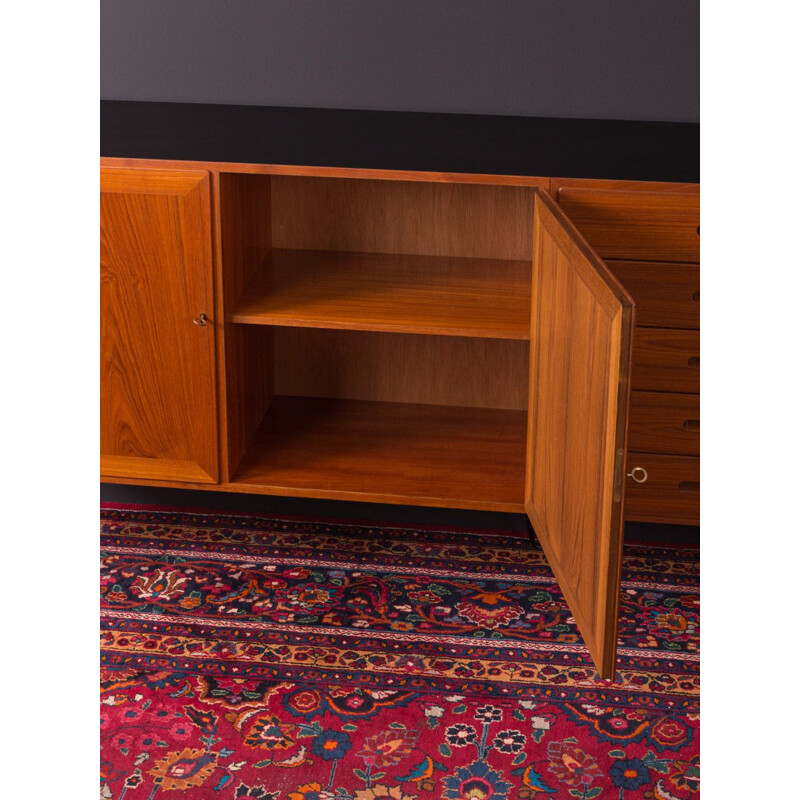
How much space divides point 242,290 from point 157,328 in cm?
25

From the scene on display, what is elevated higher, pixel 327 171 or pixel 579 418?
pixel 327 171

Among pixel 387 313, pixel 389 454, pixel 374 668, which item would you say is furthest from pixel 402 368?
pixel 374 668

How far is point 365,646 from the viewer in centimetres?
236

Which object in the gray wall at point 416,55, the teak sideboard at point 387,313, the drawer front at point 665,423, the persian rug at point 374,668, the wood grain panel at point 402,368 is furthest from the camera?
the wood grain panel at point 402,368

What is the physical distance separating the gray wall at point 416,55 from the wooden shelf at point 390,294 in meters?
0.46

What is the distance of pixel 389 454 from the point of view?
2.83 meters

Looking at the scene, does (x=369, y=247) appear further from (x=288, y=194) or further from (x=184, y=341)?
(x=184, y=341)

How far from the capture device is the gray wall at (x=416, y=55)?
287cm

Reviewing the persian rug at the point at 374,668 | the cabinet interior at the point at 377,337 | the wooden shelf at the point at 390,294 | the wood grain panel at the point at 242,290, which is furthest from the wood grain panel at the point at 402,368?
the persian rug at the point at 374,668

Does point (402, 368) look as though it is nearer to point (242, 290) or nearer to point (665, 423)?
point (242, 290)

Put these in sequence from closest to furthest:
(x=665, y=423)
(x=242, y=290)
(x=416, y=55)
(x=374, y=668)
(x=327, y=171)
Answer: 1. (x=374, y=668)
2. (x=327, y=171)
3. (x=665, y=423)
4. (x=242, y=290)
5. (x=416, y=55)

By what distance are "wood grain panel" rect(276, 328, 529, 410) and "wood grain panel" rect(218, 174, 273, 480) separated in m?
0.14

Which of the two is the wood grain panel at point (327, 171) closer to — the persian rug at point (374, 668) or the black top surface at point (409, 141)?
the black top surface at point (409, 141)

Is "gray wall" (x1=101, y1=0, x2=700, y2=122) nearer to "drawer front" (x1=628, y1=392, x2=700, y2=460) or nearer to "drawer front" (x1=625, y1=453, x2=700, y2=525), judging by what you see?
"drawer front" (x1=628, y1=392, x2=700, y2=460)
